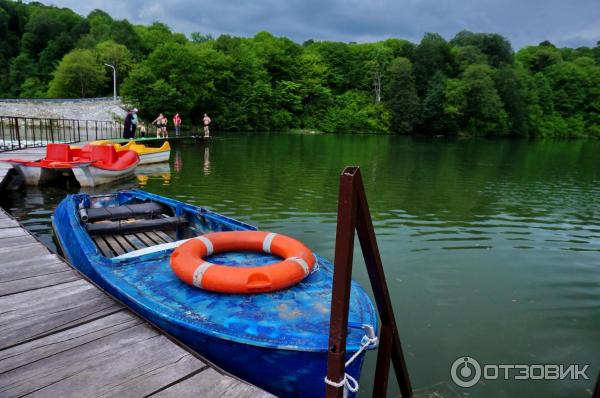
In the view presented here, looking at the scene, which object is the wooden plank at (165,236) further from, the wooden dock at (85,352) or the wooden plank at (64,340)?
the wooden plank at (64,340)

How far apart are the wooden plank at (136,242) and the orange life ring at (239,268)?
1780 millimetres

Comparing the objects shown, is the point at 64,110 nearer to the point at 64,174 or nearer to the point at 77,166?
the point at 64,174

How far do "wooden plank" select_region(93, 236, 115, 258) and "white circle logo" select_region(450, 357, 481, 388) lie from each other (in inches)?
179

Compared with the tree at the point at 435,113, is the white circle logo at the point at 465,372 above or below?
below

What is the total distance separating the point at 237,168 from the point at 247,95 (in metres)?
37.4

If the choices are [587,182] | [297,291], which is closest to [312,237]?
[297,291]

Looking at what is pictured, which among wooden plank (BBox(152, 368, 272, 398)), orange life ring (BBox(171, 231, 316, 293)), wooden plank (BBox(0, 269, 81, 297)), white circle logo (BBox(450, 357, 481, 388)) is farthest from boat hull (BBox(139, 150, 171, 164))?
wooden plank (BBox(152, 368, 272, 398))

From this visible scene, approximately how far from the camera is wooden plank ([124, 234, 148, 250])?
6.14 metres

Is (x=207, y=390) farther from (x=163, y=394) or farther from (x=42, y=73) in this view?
(x=42, y=73)

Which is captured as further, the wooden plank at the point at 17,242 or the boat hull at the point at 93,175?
the boat hull at the point at 93,175

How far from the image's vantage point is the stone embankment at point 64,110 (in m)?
43.3

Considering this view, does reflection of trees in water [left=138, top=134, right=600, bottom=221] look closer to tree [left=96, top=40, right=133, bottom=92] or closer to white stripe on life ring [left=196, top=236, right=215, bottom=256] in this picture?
white stripe on life ring [left=196, top=236, right=215, bottom=256]

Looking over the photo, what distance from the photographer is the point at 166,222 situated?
663 centimetres

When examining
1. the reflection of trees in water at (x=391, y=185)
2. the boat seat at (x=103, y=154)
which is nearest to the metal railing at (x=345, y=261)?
the reflection of trees in water at (x=391, y=185)
